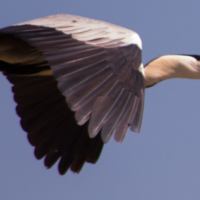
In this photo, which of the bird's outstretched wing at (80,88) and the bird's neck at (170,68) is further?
the bird's neck at (170,68)

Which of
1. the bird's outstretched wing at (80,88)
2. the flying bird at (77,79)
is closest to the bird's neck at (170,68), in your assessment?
the flying bird at (77,79)

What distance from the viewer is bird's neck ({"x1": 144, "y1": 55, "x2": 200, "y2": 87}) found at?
416cm

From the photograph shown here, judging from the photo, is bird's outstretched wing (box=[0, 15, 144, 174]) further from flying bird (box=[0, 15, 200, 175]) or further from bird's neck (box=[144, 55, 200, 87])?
bird's neck (box=[144, 55, 200, 87])

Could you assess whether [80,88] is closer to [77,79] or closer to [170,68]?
[77,79]

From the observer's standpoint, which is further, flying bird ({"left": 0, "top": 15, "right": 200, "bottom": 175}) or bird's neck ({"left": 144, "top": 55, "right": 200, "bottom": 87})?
bird's neck ({"left": 144, "top": 55, "right": 200, "bottom": 87})

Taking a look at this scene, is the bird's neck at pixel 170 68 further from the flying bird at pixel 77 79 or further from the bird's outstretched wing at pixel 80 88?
the bird's outstretched wing at pixel 80 88

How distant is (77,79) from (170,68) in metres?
1.84

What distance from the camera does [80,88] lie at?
2523mm

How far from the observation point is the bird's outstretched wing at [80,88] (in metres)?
2.52

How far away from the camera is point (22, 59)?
3734 mm

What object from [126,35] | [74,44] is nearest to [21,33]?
[74,44]

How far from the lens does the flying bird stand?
99.7 inches

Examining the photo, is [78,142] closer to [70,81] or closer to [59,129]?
[59,129]

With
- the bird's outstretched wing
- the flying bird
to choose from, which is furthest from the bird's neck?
the bird's outstretched wing
